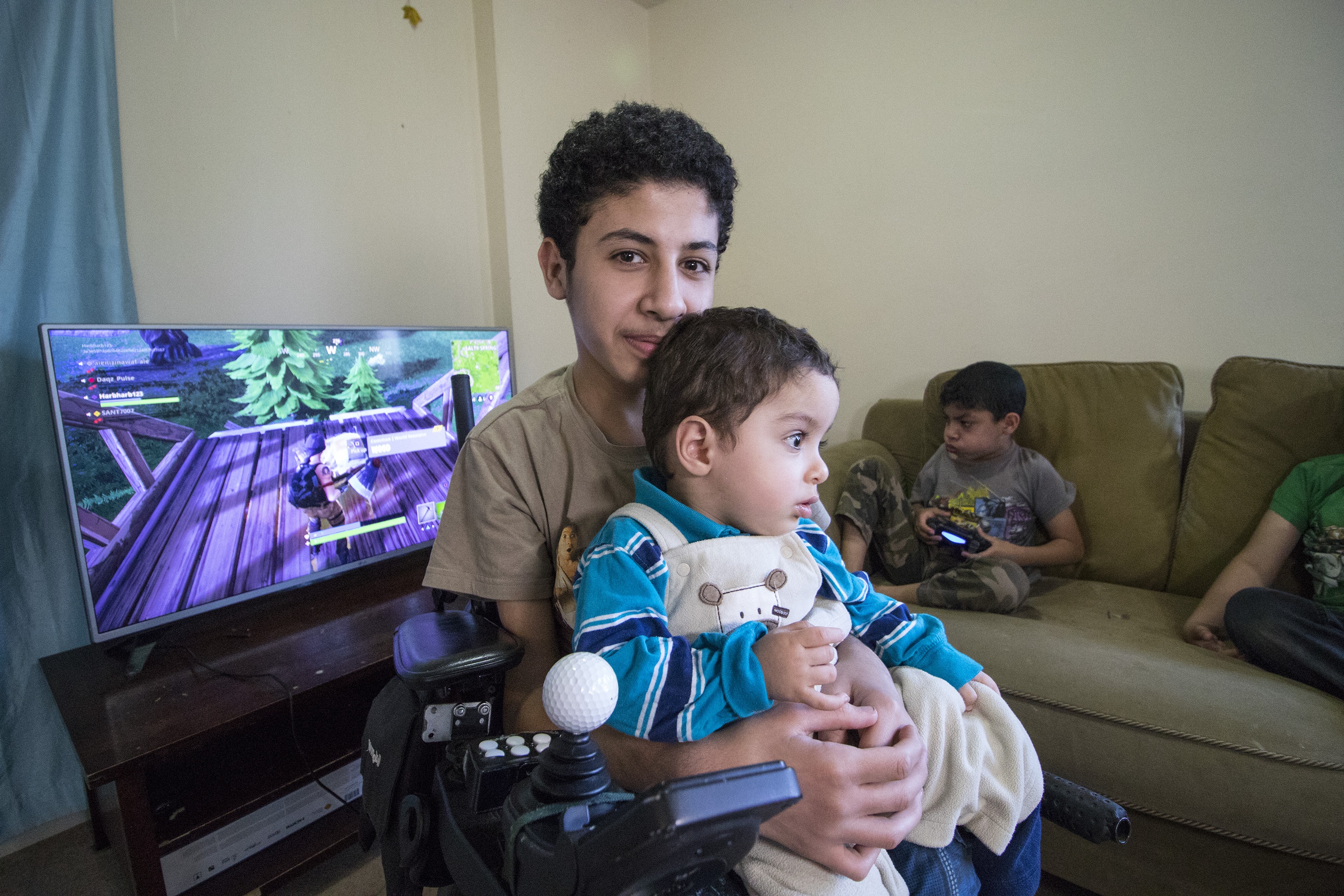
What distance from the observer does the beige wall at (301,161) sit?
64.6 inches

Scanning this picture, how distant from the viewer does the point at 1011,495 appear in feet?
6.09

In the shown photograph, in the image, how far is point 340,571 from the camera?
170 centimetres

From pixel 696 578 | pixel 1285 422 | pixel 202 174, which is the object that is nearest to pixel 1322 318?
pixel 1285 422

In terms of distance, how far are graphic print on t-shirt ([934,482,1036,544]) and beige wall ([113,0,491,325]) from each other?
189 cm

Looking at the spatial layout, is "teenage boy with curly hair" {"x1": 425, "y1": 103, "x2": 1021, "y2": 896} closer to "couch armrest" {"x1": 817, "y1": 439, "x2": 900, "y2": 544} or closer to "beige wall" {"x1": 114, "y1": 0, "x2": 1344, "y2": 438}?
"couch armrest" {"x1": 817, "y1": 439, "x2": 900, "y2": 544}

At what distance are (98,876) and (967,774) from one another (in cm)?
192

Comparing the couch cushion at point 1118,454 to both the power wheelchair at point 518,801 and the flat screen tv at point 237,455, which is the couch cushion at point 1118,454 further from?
the flat screen tv at point 237,455

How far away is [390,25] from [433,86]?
0.68 feet

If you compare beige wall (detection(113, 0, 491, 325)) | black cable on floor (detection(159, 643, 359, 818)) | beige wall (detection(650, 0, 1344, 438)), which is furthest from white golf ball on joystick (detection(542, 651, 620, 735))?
beige wall (detection(650, 0, 1344, 438))

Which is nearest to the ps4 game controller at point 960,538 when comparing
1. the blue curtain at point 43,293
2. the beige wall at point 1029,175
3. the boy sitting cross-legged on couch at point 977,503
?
the boy sitting cross-legged on couch at point 977,503

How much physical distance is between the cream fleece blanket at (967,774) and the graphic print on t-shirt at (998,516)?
3.69ft

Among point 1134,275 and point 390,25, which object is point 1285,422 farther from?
point 390,25

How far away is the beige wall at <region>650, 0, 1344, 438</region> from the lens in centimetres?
185

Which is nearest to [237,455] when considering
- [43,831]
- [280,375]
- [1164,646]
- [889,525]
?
[280,375]
